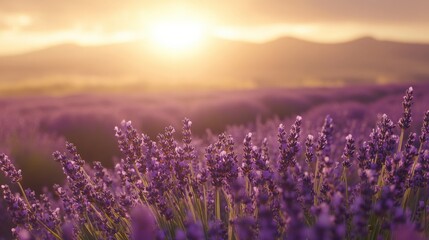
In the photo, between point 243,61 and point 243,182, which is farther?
point 243,61

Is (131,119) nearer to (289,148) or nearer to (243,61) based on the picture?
(289,148)

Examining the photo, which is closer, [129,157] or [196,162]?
[129,157]

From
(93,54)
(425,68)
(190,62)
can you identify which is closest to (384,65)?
(425,68)

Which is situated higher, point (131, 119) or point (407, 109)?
point (407, 109)

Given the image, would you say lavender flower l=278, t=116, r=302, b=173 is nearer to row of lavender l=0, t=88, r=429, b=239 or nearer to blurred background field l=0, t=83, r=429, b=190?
row of lavender l=0, t=88, r=429, b=239

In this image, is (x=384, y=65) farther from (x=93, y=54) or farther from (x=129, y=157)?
(x=129, y=157)

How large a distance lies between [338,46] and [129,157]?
3283 inches

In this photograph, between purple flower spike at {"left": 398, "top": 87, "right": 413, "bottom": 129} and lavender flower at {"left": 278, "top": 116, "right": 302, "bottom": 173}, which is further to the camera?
purple flower spike at {"left": 398, "top": 87, "right": 413, "bottom": 129}

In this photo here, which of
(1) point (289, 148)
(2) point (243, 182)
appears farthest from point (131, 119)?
(1) point (289, 148)

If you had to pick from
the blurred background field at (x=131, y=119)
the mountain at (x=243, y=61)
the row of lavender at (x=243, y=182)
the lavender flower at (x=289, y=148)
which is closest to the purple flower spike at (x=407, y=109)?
Result: the row of lavender at (x=243, y=182)

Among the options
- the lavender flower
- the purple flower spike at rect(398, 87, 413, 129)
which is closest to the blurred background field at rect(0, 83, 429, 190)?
the purple flower spike at rect(398, 87, 413, 129)

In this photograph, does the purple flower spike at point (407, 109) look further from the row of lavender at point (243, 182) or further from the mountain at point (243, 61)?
the mountain at point (243, 61)

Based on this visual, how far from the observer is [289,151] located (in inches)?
87.3

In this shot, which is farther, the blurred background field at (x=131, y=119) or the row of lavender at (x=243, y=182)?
the blurred background field at (x=131, y=119)
